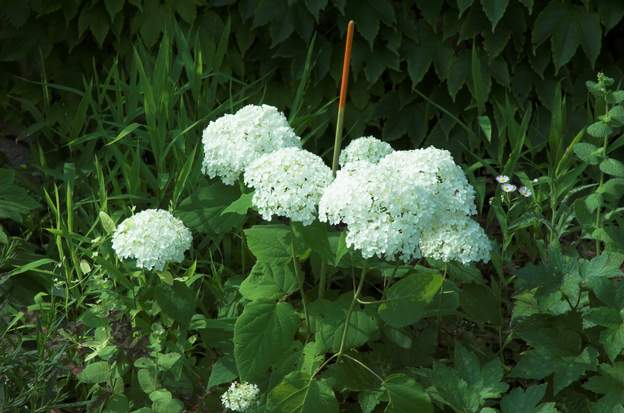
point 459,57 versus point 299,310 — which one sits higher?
point 459,57

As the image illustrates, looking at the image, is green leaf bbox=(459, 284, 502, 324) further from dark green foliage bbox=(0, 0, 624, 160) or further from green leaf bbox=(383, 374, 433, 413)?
dark green foliage bbox=(0, 0, 624, 160)

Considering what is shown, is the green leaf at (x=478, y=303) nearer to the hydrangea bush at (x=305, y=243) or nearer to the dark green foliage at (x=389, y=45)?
the hydrangea bush at (x=305, y=243)

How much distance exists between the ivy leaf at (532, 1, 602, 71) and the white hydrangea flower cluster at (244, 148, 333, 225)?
169 cm

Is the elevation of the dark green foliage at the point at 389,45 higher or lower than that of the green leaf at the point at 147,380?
higher

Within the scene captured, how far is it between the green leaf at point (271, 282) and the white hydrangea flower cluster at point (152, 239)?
0.19m

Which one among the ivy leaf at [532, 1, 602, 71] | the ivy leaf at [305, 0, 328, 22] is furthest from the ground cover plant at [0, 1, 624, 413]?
the ivy leaf at [305, 0, 328, 22]

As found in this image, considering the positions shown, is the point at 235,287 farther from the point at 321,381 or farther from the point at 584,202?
the point at 584,202

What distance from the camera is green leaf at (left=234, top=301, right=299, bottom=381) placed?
7.02 feet

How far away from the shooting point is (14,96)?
3965mm

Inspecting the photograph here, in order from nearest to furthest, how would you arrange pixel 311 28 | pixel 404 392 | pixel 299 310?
pixel 404 392 < pixel 299 310 < pixel 311 28

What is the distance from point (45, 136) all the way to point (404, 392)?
2.32 m

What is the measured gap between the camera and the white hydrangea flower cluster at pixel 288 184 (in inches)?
81.1

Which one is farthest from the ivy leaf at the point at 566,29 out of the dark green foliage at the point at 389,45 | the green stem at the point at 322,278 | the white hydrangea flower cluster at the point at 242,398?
the white hydrangea flower cluster at the point at 242,398

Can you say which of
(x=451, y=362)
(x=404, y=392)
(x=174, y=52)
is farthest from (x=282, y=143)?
(x=174, y=52)
